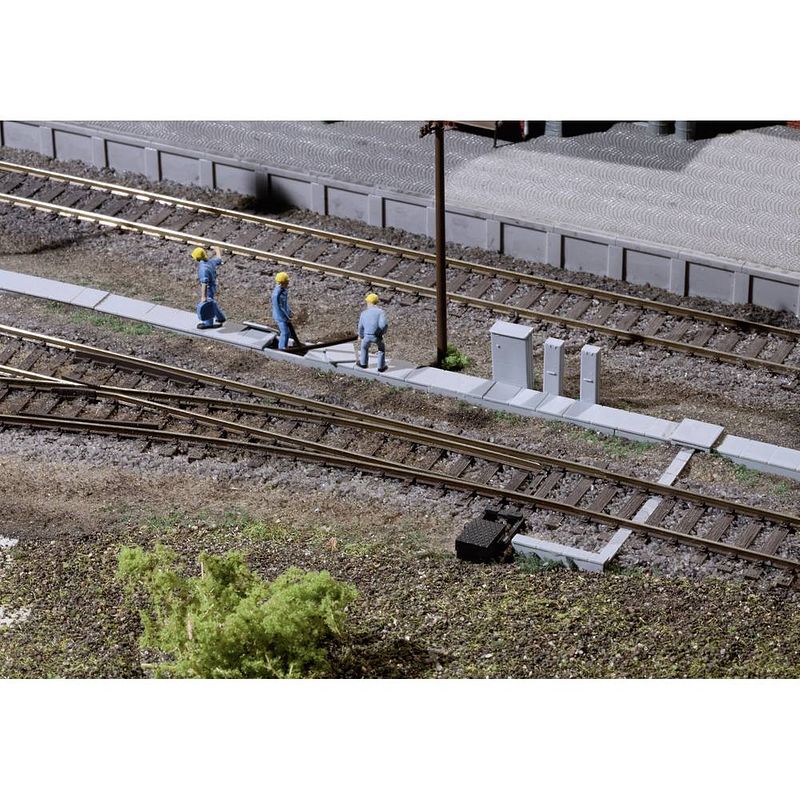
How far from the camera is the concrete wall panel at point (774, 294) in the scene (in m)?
29.0

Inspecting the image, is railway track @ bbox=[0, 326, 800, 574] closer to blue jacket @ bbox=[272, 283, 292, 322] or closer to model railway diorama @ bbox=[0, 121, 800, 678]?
model railway diorama @ bbox=[0, 121, 800, 678]

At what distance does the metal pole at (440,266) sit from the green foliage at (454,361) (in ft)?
0.25

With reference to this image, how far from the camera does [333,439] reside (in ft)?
85.6

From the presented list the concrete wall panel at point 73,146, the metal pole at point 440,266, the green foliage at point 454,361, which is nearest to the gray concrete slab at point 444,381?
the green foliage at point 454,361

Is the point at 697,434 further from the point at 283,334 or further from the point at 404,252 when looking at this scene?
the point at 404,252

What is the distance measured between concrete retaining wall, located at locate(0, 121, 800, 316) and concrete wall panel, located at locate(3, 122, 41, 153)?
0.07 feet

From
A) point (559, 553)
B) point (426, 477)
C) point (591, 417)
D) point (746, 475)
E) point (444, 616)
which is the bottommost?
point (444, 616)

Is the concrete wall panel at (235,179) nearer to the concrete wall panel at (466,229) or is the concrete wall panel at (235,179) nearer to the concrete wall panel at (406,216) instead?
the concrete wall panel at (406,216)

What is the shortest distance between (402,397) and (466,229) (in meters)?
5.30

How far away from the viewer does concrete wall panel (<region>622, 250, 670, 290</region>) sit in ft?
97.6

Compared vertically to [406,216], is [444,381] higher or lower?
lower

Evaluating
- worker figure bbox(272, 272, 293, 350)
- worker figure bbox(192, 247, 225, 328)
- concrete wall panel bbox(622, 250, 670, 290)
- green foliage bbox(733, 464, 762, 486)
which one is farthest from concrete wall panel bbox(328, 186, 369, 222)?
green foliage bbox(733, 464, 762, 486)

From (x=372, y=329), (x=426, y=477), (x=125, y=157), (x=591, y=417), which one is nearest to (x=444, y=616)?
(x=426, y=477)

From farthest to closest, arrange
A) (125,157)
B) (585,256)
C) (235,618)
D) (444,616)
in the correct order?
(125,157), (585,256), (444,616), (235,618)
